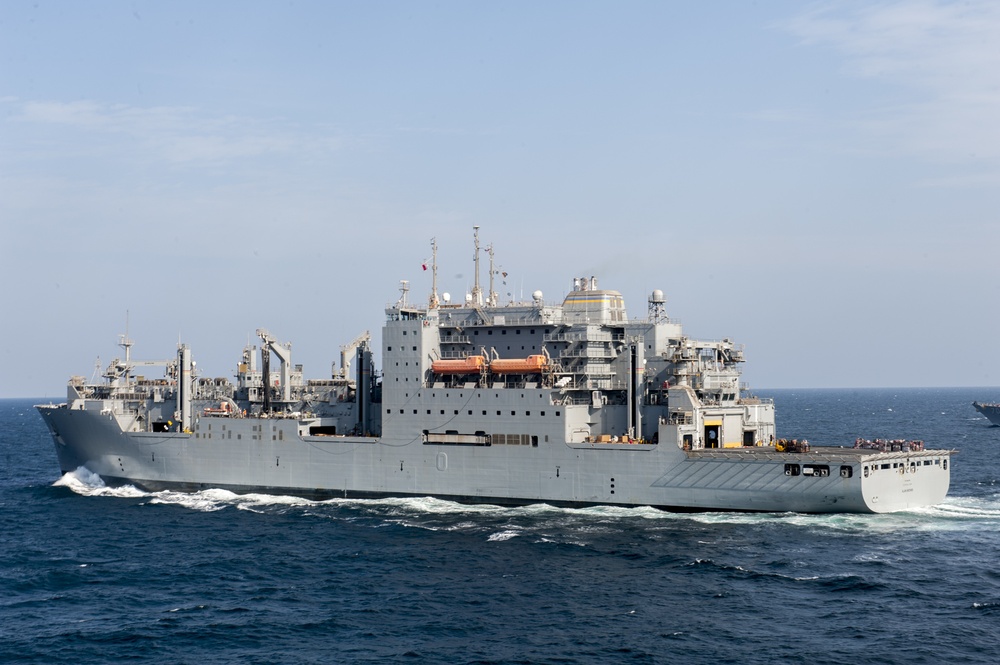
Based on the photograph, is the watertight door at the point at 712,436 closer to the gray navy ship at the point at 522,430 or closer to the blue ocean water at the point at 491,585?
the gray navy ship at the point at 522,430

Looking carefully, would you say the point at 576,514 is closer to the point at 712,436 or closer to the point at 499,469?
the point at 499,469

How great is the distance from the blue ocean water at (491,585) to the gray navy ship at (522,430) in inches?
48.2

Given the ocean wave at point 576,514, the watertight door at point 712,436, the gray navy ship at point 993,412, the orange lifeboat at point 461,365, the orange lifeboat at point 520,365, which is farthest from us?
the gray navy ship at point 993,412

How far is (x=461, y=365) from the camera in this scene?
1692 inches

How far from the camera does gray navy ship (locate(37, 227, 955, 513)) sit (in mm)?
38062

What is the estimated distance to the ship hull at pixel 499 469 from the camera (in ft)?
121

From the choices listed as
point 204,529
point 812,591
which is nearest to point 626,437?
point 812,591

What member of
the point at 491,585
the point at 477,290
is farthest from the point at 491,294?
the point at 491,585

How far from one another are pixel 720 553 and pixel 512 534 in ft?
25.7

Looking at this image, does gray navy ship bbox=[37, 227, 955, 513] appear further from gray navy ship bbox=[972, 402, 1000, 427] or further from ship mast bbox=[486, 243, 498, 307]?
gray navy ship bbox=[972, 402, 1000, 427]

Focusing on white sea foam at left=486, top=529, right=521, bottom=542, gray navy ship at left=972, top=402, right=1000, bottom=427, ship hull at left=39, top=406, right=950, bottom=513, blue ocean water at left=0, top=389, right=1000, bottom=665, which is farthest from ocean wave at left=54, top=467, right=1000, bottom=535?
gray navy ship at left=972, top=402, right=1000, bottom=427

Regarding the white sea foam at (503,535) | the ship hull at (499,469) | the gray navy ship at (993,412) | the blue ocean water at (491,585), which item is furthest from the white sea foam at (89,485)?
the gray navy ship at (993,412)

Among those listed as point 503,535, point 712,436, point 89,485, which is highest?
point 712,436

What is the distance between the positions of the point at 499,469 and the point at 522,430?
1.95m
